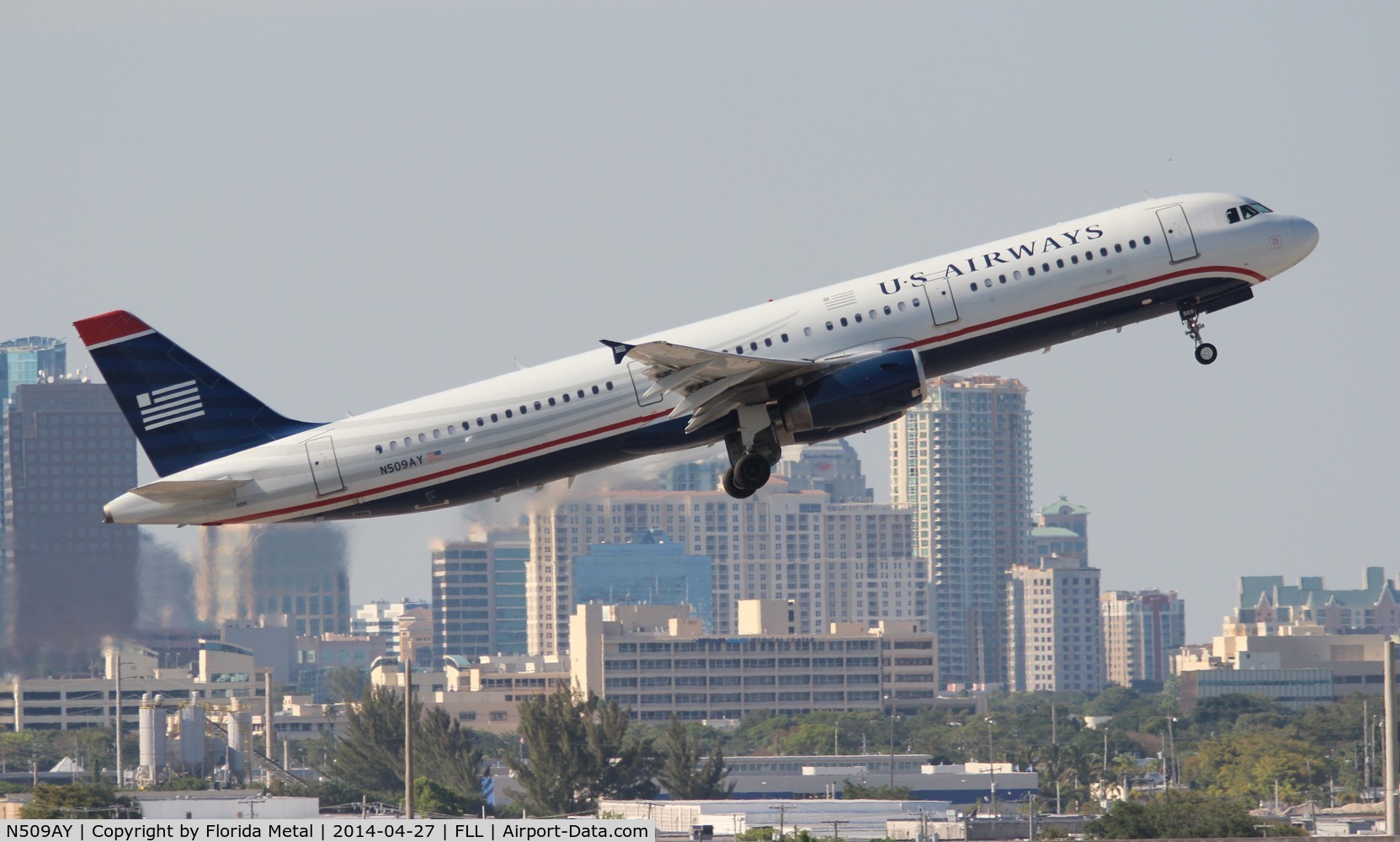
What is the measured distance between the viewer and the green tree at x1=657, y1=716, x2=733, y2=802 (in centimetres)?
11981

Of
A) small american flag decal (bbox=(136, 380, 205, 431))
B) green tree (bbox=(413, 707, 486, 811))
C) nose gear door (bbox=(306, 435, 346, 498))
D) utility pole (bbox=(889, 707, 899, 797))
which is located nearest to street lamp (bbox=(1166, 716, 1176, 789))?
utility pole (bbox=(889, 707, 899, 797))

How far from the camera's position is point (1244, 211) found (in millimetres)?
54500

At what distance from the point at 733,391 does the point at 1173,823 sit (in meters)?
43.5

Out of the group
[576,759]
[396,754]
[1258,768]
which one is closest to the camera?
[576,759]

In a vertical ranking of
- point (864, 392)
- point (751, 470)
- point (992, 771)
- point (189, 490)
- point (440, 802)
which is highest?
point (864, 392)

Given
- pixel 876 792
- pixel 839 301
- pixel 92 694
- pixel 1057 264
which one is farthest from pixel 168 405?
pixel 92 694

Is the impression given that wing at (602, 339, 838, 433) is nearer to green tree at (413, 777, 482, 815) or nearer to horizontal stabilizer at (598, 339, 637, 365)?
horizontal stabilizer at (598, 339, 637, 365)

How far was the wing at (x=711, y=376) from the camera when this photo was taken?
162ft

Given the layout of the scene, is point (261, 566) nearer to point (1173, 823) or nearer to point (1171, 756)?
point (1171, 756)

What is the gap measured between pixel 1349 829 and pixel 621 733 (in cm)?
4002

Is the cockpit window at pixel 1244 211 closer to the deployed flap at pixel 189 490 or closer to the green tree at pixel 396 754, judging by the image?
the deployed flap at pixel 189 490

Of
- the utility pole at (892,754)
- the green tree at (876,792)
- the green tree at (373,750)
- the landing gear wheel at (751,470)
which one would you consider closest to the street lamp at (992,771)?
the green tree at (876,792)

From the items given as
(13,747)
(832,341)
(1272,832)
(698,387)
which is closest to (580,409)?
(698,387)

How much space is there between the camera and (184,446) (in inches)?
2128
